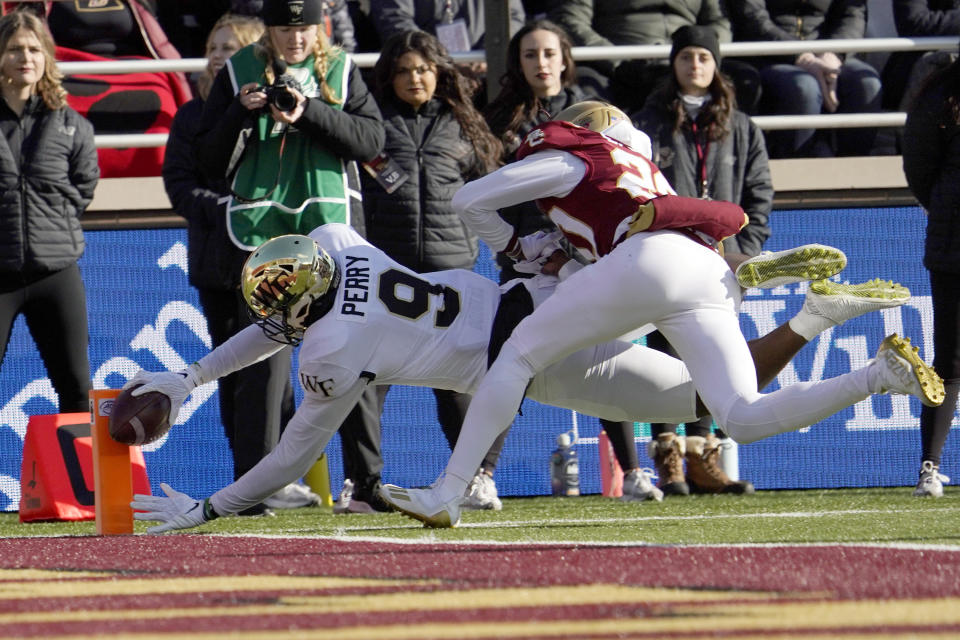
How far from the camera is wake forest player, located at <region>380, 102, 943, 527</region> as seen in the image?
4277 mm

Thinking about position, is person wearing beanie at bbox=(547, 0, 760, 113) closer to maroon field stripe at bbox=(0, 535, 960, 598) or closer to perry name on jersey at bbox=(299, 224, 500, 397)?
perry name on jersey at bbox=(299, 224, 500, 397)

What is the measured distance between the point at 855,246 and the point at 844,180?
391mm

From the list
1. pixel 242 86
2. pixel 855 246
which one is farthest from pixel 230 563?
pixel 855 246

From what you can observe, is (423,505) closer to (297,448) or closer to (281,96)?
(297,448)

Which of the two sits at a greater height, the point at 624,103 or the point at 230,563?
the point at 624,103

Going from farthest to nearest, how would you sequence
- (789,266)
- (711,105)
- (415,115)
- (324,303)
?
(711,105) → (415,115) → (324,303) → (789,266)

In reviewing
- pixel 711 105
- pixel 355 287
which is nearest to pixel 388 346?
pixel 355 287

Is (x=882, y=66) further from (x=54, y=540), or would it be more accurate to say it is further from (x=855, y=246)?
(x=54, y=540)

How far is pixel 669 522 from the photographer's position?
5109mm

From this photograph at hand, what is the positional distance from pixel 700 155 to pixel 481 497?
1.72 meters

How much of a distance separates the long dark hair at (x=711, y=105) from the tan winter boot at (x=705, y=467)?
4.23ft

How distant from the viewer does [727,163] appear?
677cm

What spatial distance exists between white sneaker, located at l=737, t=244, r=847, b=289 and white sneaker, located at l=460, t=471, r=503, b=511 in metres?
2.03

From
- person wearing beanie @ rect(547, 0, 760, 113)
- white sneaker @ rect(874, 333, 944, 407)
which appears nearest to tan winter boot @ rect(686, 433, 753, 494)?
person wearing beanie @ rect(547, 0, 760, 113)
